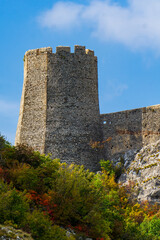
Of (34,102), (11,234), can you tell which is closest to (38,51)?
(34,102)

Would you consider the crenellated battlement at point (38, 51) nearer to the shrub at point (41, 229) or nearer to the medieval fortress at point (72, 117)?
the medieval fortress at point (72, 117)

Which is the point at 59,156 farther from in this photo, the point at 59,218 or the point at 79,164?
the point at 59,218

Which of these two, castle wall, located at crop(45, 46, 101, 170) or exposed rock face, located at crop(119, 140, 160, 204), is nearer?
exposed rock face, located at crop(119, 140, 160, 204)

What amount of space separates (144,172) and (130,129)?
12.9ft

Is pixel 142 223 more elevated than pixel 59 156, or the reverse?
pixel 59 156

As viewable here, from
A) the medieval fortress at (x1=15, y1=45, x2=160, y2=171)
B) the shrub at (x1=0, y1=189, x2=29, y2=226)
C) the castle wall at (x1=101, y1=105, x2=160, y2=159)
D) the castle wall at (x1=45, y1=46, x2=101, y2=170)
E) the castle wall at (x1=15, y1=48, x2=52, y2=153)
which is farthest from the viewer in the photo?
the castle wall at (x1=15, y1=48, x2=52, y2=153)

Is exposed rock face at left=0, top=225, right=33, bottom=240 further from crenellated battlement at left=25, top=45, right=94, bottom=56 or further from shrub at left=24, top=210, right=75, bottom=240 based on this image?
crenellated battlement at left=25, top=45, right=94, bottom=56

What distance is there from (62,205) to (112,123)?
604 inches

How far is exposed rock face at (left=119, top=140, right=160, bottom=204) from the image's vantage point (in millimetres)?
34688

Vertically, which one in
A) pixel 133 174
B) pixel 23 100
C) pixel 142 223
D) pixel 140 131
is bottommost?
pixel 142 223

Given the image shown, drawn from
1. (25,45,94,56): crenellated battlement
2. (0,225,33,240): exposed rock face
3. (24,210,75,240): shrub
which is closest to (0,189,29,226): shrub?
(24,210,75,240): shrub

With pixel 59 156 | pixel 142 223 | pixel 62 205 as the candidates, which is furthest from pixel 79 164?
pixel 62 205

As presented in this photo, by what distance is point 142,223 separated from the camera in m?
31.1

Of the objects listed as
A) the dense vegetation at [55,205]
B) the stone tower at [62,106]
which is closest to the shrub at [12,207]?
the dense vegetation at [55,205]
